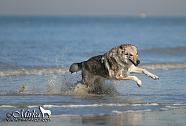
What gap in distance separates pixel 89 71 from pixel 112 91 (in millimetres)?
773

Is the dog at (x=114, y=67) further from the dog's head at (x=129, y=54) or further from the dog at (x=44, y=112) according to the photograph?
the dog at (x=44, y=112)

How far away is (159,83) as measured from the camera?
16.7 meters

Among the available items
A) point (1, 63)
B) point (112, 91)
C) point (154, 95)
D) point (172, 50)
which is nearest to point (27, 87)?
point (112, 91)

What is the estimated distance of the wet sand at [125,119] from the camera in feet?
35.6

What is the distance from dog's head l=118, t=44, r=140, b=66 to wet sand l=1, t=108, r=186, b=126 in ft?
8.39

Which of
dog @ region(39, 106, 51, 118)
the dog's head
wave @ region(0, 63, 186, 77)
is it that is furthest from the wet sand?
wave @ region(0, 63, 186, 77)

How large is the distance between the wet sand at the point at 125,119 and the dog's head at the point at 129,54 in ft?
8.39

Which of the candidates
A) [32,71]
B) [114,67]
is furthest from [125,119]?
[32,71]

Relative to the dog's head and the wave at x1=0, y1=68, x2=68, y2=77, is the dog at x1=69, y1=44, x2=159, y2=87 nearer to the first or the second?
the dog's head

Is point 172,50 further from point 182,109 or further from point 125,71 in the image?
point 182,109

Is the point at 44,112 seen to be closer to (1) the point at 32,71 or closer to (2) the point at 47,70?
(1) the point at 32,71

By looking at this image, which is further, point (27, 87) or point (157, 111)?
point (27, 87)

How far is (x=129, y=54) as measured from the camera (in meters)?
14.5

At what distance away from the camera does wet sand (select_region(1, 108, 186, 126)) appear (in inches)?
427
